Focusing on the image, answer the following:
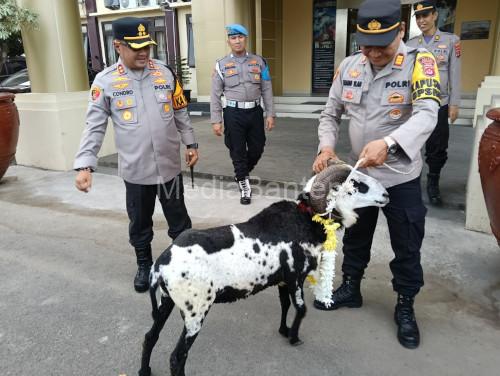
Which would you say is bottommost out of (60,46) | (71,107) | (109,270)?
(109,270)

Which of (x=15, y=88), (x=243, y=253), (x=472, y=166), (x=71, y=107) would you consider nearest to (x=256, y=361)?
(x=243, y=253)

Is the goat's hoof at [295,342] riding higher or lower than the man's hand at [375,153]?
lower

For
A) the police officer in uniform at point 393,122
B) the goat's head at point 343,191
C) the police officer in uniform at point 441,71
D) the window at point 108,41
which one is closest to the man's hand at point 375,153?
the police officer in uniform at point 393,122

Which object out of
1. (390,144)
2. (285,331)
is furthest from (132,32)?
(285,331)

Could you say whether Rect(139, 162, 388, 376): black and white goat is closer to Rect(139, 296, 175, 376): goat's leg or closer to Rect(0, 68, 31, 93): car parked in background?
Rect(139, 296, 175, 376): goat's leg

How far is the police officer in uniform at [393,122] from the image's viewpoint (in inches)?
85.0

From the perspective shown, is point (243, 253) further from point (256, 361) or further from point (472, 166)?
point (472, 166)

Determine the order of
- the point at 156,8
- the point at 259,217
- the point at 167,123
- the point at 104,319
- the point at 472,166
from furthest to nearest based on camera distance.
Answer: the point at 156,8 < the point at 472,166 < the point at 167,123 < the point at 104,319 < the point at 259,217

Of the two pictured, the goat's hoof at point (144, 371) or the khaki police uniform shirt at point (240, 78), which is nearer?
the goat's hoof at point (144, 371)

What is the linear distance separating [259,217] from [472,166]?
2.73 metres

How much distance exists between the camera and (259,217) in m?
2.36

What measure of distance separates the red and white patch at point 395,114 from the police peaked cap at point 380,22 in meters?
0.39

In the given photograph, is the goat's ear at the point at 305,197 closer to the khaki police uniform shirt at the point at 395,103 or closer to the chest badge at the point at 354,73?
the khaki police uniform shirt at the point at 395,103

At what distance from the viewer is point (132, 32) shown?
2.75 meters
